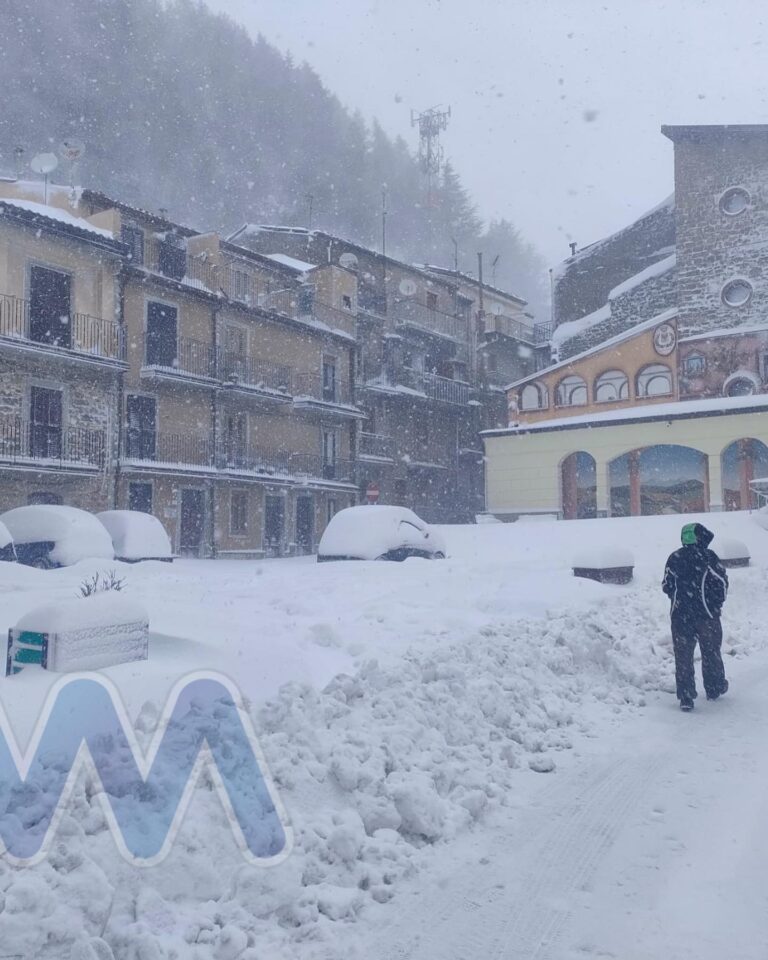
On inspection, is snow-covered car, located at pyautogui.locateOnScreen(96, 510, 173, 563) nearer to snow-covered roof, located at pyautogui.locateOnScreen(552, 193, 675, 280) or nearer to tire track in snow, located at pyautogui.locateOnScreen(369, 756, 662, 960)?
tire track in snow, located at pyautogui.locateOnScreen(369, 756, 662, 960)

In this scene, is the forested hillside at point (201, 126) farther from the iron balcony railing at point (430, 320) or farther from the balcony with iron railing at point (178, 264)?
the balcony with iron railing at point (178, 264)

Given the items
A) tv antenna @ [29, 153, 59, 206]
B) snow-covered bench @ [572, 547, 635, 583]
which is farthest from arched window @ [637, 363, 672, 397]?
tv antenna @ [29, 153, 59, 206]

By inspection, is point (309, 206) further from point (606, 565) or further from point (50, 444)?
point (606, 565)

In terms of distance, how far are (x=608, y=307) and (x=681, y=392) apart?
10.2m

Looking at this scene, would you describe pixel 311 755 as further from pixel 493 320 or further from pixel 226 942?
pixel 493 320

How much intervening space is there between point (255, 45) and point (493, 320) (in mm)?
23647

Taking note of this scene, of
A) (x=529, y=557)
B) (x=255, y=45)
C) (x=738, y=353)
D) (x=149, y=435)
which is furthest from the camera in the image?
(x=255, y=45)

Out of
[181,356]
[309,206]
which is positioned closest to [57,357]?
[181,356]

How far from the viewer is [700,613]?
25.0 ft

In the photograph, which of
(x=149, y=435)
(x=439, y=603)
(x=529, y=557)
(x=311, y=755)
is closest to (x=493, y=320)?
(x=149, y=435)

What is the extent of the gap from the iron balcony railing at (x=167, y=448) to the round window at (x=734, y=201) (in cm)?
2125

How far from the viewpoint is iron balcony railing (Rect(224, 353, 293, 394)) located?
96.9 ft

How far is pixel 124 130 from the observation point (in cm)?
4172

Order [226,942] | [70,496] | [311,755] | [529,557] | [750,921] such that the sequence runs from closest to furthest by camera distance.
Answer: [226,942]
[750,921]
[311,755]
[529,557]
[70,496]
